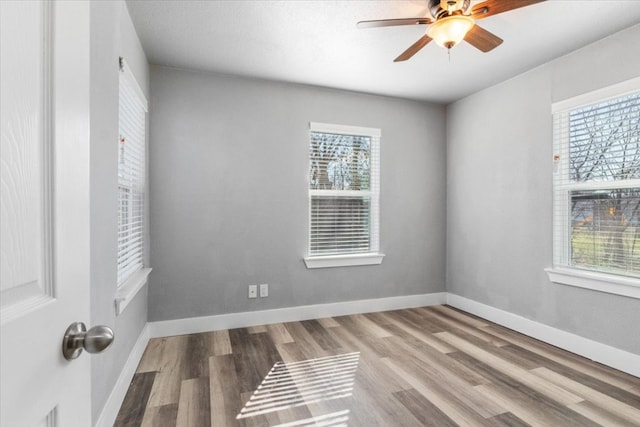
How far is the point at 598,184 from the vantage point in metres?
2.62

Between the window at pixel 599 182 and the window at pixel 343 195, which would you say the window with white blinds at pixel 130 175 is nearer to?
the window at pixel 343 195

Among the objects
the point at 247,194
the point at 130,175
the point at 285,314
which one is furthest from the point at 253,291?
the point at 130,175

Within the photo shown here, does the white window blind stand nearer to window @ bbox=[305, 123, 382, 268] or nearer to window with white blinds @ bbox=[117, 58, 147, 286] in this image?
window @ bbox=[305, 123, 382, 268]

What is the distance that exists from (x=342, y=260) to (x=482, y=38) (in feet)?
7.93

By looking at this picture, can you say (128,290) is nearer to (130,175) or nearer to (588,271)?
(130,175)

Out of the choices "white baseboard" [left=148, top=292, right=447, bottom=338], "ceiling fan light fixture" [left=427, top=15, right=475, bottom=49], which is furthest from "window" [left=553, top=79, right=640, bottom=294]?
"white baseboard" [left=148, top=292, right=447, bottom=338]

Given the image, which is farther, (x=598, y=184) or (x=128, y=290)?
(x=598, y=184)

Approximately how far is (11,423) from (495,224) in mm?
3803

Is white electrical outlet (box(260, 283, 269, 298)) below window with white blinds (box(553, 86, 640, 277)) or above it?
below

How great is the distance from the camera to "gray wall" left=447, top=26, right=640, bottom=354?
2.53 meters

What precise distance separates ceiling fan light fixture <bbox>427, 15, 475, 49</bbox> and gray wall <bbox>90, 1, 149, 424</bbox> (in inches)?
70.0

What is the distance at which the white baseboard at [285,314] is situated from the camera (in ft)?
10.1

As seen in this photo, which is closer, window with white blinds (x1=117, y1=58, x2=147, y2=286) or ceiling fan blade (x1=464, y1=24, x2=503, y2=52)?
ceiling fan blade (x1=464, y1=24, x2=503, y2=52)

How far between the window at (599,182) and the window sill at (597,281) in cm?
5
